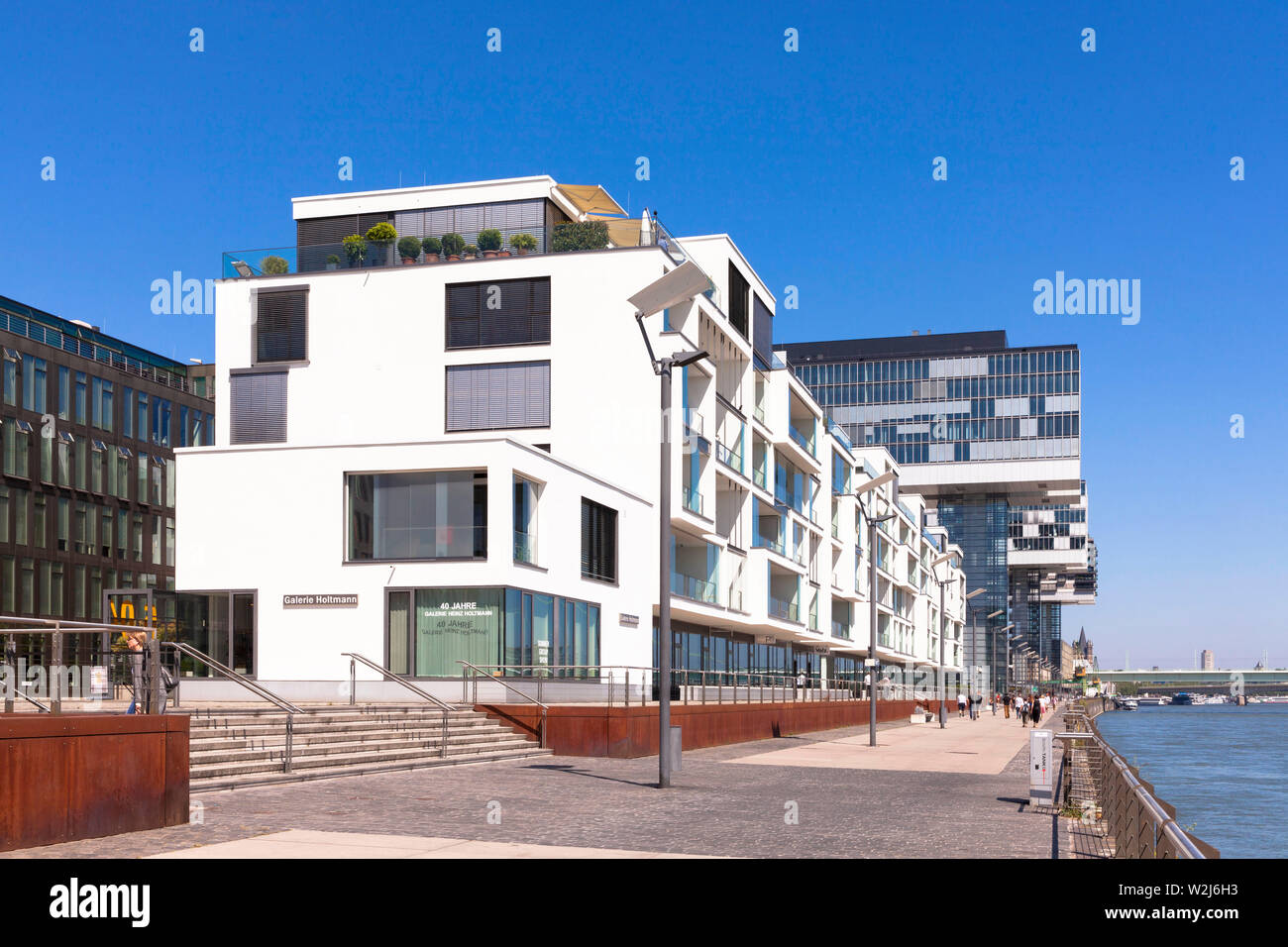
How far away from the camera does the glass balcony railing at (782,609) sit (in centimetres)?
5451

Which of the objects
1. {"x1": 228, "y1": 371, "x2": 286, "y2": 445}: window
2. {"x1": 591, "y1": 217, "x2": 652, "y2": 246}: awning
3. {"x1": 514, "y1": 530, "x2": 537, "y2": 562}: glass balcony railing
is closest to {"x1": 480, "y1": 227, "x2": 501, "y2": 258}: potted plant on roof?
{"x1": 591, "y1": 217, "x2": 652, "y2": 246}: awning

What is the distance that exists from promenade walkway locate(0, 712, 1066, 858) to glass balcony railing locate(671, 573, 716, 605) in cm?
1622

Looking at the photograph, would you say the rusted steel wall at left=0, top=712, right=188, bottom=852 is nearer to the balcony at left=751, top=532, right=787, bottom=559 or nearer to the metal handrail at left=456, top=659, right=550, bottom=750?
the metal handrail at left=456, top=659, right=550, bottom=750

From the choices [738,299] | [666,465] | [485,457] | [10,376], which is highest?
[738,299]

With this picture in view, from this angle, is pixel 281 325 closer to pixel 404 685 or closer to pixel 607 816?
pixel 404 685

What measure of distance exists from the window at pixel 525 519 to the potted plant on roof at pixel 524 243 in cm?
1186

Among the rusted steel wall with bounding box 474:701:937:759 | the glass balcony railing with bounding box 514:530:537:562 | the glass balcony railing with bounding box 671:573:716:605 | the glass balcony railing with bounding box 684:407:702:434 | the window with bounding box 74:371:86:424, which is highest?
the window with bounding box 74:371:86:424

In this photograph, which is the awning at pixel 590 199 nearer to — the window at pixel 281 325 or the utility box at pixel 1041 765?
the window at pixel 281 325

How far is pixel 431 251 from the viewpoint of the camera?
43.8 metres

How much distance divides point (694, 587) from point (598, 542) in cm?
807

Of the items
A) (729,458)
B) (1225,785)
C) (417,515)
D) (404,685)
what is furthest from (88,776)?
(1225,785)

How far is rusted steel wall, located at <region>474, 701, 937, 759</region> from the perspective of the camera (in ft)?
94.0
